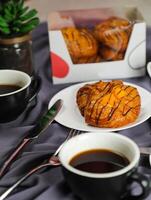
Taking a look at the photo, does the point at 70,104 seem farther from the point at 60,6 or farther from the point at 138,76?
the point at 60,6

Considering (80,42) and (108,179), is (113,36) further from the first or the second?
(108,179)

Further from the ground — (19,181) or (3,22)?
(3,22)

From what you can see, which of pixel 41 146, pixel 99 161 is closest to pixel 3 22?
pixel 41 146

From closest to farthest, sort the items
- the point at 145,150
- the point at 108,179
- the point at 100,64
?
the point at 108,179 → the point at 145,150 → the point at 100,64

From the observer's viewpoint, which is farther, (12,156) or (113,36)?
(113,36)

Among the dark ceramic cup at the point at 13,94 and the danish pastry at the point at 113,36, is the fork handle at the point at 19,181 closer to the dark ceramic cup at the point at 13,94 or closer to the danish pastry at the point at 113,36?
the dark ceramic cup at the point at 13,94

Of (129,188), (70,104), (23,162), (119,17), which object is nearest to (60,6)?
(119,17)

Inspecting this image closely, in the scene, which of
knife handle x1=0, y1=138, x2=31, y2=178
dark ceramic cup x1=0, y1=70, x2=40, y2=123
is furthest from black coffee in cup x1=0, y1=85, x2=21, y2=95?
knife handle x1=0, y1=138, x2=31, y2=178
